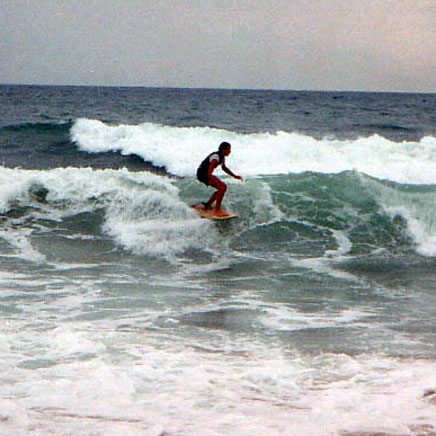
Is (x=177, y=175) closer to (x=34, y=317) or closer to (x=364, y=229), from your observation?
(x=364, y=229)

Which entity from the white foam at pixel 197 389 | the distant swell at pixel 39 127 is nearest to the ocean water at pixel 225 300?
the white foam at pixel 197 389

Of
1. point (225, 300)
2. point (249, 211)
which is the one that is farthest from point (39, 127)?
point (225, 300)

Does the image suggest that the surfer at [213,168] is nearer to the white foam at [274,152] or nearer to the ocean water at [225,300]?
the ocean water at [225,300]

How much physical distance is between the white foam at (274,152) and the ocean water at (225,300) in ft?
0.34

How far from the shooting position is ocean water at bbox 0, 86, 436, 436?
146 inches

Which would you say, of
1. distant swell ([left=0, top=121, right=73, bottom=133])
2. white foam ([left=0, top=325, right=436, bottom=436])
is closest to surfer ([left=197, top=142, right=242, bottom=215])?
white foam ([left=0, top=325, right=436, bottom=436])

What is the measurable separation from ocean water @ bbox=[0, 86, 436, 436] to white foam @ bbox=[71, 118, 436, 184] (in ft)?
0.34

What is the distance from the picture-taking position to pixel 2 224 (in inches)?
402

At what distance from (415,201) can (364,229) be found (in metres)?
1.74

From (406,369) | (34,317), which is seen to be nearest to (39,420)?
(34,317)

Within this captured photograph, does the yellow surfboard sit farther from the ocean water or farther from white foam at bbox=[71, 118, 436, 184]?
white foam at bbox=[71, 118, 436, 184]

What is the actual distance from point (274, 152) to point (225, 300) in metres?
10.2

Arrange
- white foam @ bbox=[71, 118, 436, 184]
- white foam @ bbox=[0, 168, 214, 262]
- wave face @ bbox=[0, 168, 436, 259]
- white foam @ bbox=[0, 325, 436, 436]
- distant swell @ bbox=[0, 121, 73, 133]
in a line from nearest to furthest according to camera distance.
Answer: white foam @ bbox=[0, 325, 436, 436] < white foam @ bbox=[0, 168, 214, 262] < wave face @ bbox=[0, 168, 436, 259] < white foam @ bbox=[71, 118, 436, 184] < distant swell @ bbox=[0, 121, 73, 133]

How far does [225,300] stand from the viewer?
6.71 m
